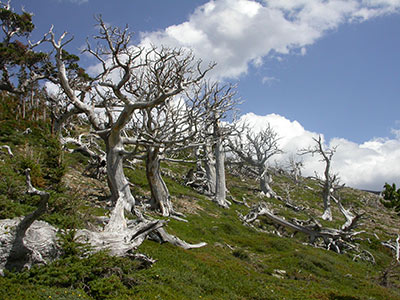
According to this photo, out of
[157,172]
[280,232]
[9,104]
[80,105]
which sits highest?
[9,104]

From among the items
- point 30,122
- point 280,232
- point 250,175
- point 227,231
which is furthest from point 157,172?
point 250,175

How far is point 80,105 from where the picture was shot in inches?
641

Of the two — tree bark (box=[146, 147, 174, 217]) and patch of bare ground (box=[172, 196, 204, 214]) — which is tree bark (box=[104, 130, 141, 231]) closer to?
tree bark (box=[146, 147, 174, 217])

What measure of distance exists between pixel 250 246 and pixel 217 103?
11054 mm

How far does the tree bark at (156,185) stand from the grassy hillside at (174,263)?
1.68 metres

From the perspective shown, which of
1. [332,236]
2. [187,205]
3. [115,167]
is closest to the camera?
[115,167]

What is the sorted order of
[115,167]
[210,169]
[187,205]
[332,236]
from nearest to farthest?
[115,167], [332,236], [187,205], [210,169]

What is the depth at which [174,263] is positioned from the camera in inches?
392

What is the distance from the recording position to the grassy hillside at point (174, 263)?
659 centimetres

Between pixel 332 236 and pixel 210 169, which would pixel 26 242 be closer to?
pixel 332 236

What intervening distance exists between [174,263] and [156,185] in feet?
28.4

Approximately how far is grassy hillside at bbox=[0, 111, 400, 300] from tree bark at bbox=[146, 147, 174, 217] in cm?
168

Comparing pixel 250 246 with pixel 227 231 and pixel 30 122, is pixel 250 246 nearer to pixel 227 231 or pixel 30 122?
pixel 227 231

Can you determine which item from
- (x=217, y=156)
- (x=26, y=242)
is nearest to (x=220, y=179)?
(x=217, y=156)
